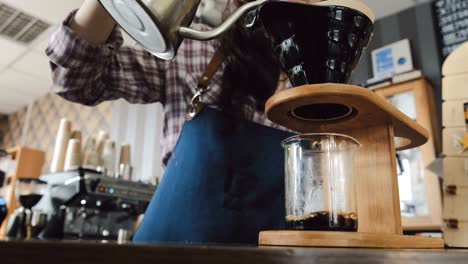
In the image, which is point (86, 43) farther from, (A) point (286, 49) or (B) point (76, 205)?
(B) point (76, 205)

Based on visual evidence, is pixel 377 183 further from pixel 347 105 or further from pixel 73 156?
pixel 73 156

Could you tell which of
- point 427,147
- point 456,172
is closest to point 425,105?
point 427,147

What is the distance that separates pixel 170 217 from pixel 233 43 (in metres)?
0.36

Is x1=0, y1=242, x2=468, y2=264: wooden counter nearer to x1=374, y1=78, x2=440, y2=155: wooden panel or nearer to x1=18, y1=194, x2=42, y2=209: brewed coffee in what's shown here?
x1=18, y1=194, x2=42, y2=209: brewed coffee

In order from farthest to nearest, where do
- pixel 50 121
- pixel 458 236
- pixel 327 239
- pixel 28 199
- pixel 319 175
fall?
pixel 50 121, pixel 28 199, pixel 458 236, pixel 319 175, pixel 327 239

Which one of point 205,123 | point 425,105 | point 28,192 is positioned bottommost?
point 28,192

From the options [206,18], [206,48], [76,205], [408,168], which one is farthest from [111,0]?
[408,168]

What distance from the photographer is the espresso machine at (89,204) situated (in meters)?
1.71

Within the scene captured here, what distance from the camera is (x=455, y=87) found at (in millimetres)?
834

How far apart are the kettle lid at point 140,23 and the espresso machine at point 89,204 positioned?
4.19 feet

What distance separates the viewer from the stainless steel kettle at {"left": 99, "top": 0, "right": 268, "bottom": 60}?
0.46 meters

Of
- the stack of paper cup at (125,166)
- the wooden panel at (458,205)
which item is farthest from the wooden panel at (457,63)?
the stack of paper cup at (125,166)

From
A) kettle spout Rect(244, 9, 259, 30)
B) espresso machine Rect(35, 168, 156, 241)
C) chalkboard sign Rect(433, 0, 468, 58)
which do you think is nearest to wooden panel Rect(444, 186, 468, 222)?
kettle spout Rect(244, 9, 259, 30)

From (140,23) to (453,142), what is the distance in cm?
65
